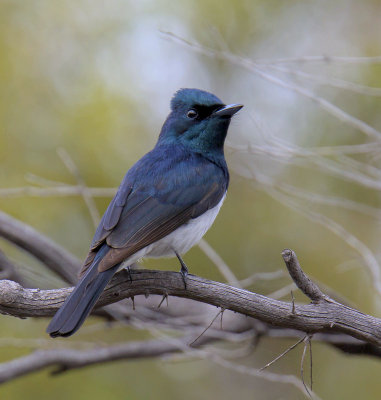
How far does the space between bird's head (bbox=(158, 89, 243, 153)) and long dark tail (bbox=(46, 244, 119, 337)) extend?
1313 mm

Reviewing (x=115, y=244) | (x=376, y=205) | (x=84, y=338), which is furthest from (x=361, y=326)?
(x=84, y=338)

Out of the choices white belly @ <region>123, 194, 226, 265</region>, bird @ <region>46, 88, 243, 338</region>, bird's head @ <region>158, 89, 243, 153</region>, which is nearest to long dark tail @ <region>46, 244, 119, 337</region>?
bird @ <region>46, 88, 243, 338</region>

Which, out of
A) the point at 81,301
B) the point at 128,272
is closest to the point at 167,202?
the point at 128,272

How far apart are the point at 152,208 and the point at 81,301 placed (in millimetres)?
897

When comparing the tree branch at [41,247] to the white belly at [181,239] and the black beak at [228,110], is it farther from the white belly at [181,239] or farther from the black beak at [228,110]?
the black beak at [228,110]

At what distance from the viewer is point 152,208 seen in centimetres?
426

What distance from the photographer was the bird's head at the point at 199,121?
485 centimetres

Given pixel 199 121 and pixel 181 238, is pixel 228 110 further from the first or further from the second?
pixel 181 238

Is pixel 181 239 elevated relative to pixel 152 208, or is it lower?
lower

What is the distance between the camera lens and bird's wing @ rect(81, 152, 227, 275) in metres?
3.96

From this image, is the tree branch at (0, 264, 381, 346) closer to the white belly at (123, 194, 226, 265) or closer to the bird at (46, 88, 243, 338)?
the bird at (46, 88, 243, 338)

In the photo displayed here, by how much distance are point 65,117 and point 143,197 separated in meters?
2.64

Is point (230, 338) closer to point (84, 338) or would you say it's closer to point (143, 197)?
point (143, 197)

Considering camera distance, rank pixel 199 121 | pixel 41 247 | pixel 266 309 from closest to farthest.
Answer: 1. pixel 266 309
2. pixel 199 121
3. pixel 41 247
